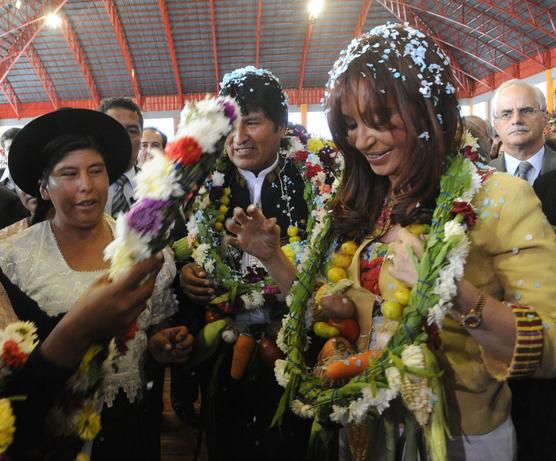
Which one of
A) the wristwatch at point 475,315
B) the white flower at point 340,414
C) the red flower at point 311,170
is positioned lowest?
the white flower at point 340,414

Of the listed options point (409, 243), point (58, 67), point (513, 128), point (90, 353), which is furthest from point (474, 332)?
point (58, 67)

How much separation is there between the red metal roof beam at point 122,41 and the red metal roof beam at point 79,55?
1.50 meters

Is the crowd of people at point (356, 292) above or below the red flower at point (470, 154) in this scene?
below

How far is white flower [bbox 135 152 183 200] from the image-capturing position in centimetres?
114

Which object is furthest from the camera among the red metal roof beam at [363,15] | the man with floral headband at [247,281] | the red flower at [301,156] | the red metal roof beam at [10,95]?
the red metal roof beam at [10,95]

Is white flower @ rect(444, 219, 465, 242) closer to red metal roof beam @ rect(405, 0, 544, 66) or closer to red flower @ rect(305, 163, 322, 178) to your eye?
red flower @ rect(305, 163, 322, 178)

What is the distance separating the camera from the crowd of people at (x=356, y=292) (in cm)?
123

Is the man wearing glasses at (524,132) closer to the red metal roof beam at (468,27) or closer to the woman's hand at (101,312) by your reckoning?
the woman's hand at (101,312)

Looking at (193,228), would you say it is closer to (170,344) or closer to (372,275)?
(170,344)

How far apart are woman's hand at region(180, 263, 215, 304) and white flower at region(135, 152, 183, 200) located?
1237 mm

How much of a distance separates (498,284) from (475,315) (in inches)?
8.3

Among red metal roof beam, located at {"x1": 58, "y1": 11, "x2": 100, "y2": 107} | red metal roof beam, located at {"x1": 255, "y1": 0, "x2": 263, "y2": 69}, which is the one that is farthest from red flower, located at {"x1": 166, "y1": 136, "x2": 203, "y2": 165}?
red metal roof beam, located at {"x1": 58, "y1": 11, "x2": 100, "y2": 107}

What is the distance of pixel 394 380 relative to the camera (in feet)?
4.17

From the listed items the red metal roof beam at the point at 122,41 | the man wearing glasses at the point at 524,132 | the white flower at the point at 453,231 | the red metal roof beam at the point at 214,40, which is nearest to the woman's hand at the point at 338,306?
the white flower at the point at 453,231
